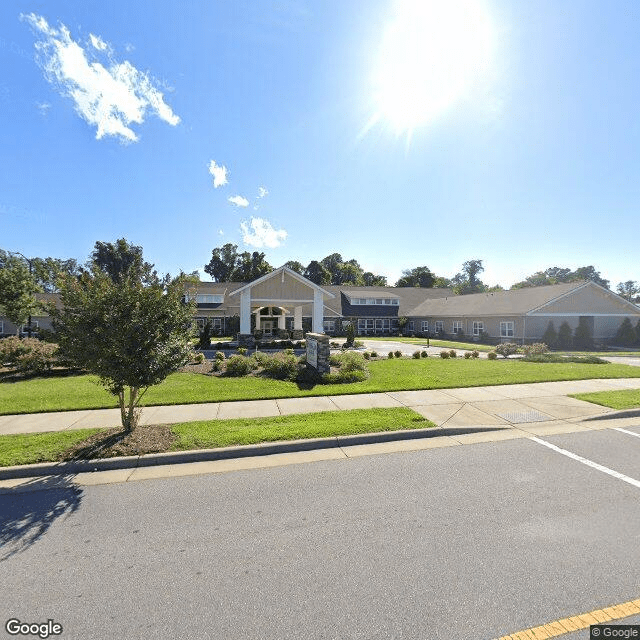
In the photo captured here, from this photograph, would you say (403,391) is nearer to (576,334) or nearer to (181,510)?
(181,510)

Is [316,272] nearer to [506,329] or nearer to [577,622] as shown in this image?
[506,329]

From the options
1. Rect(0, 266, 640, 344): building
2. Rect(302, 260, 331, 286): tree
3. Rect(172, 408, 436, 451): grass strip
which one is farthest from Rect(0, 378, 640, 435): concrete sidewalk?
Rect(302, 260, 331, 286): tree

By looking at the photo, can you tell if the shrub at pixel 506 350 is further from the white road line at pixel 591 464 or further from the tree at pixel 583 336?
the white road line at pixel 591 464

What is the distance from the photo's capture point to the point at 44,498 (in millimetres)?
4781

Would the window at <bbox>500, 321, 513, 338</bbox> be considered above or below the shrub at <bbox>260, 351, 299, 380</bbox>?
above

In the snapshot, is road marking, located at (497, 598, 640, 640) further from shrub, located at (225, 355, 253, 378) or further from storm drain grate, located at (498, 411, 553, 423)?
shrub, located at (225, 355, 253, 378)

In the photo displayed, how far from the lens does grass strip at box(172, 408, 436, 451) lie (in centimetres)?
658

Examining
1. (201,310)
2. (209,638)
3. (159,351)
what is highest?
(201,310)

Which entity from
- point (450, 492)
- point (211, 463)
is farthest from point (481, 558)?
point (211, 463)

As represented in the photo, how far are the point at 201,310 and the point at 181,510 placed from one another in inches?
1383

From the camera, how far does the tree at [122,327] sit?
6516mm

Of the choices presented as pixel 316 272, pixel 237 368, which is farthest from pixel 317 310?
pixel 316 272

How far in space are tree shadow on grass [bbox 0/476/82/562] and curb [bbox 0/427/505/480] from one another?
26cm

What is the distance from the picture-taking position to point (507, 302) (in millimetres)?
33812
